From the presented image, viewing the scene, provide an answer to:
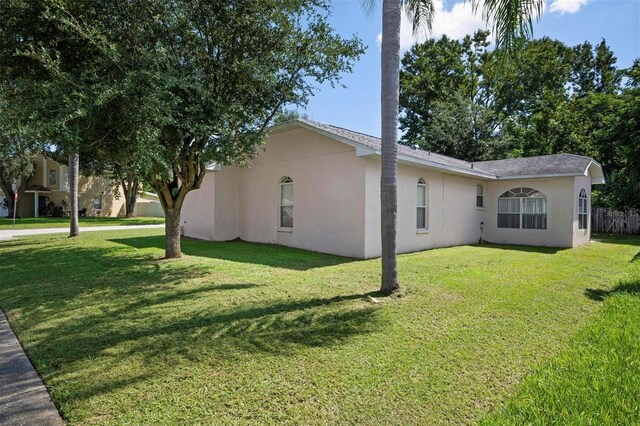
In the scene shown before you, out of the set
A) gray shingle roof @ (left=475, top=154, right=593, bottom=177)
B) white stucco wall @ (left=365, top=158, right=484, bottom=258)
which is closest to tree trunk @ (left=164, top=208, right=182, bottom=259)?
white stucco wall @ (left=365, top=158, right=484, bottom=258)

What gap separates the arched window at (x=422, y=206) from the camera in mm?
13582

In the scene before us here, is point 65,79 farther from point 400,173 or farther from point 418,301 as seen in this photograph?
point 400,173

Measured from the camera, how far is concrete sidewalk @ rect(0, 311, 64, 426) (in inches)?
119

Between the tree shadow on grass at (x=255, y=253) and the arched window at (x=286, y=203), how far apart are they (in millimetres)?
939

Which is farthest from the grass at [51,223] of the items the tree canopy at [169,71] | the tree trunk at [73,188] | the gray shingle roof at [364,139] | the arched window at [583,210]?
the arched window at [583,210]

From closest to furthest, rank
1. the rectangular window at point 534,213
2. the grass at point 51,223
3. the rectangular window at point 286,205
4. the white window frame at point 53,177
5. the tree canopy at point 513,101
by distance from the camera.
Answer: the rectangular window at point 286,205 < the rectangular window at point 534,213 < the grass at point 51,223 < the tree canopy at point 513,101 < the white window frame at point 53,177

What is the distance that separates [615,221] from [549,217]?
1086 centimetres

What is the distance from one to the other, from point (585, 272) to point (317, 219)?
301 inches

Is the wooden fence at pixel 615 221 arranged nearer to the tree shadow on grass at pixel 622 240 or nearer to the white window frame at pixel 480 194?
the tree shadow on grass at pixel 622 240

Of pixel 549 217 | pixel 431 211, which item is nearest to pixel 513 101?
pixel 549 217

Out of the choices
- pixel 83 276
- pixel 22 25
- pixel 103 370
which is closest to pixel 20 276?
pixel 83 276

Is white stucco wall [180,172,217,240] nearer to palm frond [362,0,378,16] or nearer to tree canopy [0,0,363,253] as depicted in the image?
tree canopy [0,0,363,253]

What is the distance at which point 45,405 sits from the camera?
323 centimetres

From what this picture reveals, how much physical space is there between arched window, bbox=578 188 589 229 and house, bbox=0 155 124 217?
37198mm
